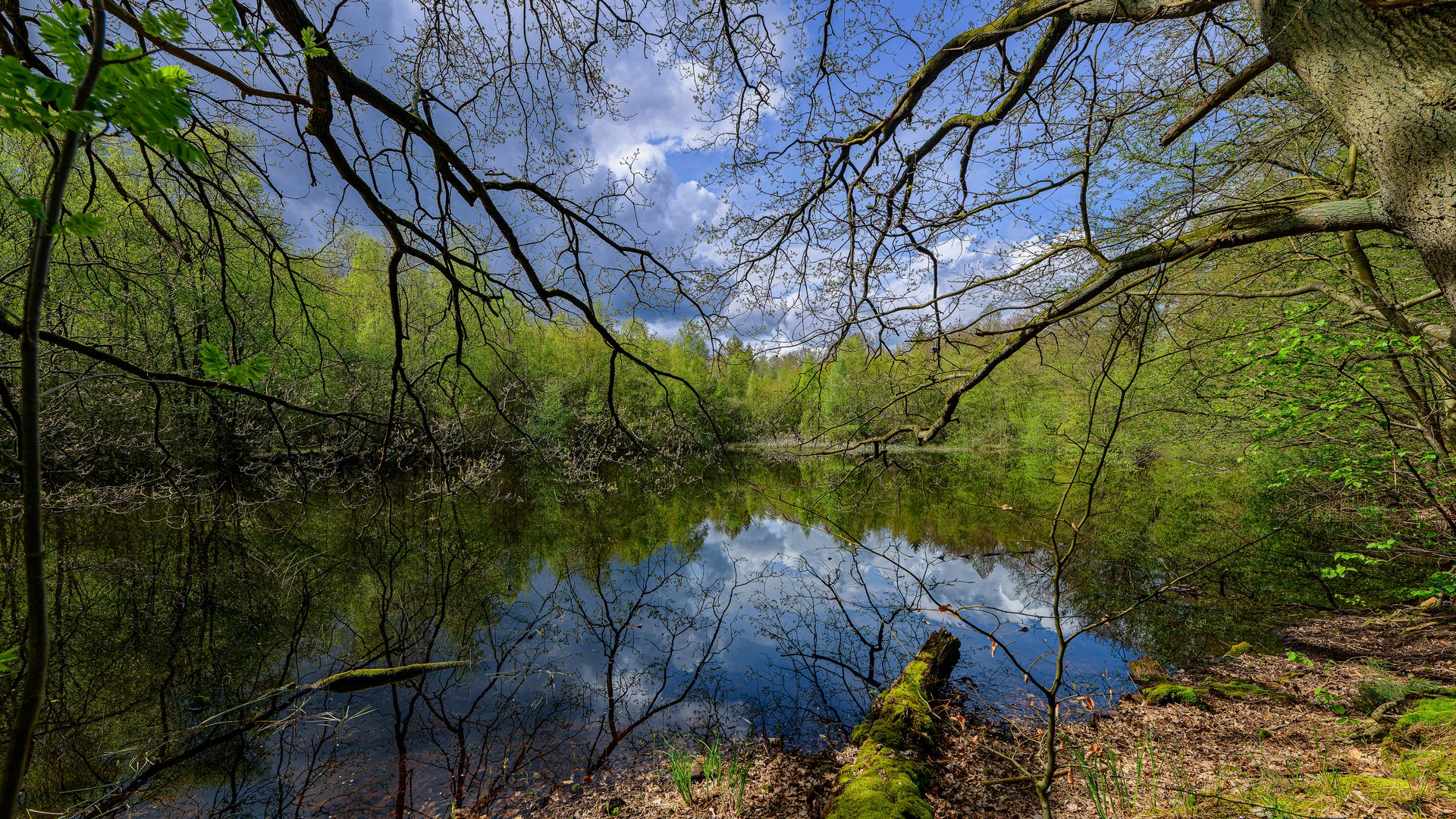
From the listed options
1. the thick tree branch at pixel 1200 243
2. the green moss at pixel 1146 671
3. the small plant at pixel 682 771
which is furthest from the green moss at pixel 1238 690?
the small plant at pixel 682 771

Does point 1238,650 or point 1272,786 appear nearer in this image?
point 1272,786

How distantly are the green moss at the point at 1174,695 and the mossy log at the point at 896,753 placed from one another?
6.01 feet

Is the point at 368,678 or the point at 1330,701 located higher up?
the point at 368,678

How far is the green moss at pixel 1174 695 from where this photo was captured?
4.92 m

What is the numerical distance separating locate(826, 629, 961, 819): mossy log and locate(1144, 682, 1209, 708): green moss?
183cm

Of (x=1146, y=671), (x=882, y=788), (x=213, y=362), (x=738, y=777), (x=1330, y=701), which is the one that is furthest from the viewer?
(x=1146, y=671)

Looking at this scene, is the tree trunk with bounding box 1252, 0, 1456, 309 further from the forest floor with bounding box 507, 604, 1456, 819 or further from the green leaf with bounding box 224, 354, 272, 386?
the green leaf with bounding box 224, 354, 272, 386

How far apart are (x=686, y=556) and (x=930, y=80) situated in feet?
31.4

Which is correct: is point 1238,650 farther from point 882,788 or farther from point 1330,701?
point 882,788

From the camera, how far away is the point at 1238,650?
618cm

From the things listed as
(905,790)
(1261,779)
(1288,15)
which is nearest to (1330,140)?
(1288,15)

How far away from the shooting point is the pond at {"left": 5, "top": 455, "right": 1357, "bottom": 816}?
407 cm

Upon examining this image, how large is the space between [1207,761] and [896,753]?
7.30 feet

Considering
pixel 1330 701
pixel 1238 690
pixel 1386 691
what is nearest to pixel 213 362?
pixel 1386 691
